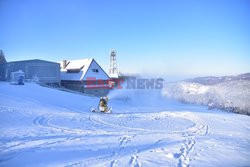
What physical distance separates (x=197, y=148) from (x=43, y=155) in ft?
17.7

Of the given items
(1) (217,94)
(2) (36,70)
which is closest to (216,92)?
(1) (217,94)

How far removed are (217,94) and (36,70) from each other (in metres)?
33.8

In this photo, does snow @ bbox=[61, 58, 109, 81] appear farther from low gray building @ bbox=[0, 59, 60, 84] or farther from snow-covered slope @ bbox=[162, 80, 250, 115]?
snow-covered slope @ bbox=[162, 80, 250, 115]

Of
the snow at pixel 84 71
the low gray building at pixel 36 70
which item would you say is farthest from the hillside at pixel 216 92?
the low gray building at pixel 36 70

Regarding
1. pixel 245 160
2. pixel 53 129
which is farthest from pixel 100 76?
pixel 245 160

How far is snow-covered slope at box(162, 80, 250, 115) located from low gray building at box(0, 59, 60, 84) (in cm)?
2376

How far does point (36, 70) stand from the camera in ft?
85.6

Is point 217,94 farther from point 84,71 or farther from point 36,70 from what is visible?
point 36,70

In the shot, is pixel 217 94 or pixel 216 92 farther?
pixel 216 92

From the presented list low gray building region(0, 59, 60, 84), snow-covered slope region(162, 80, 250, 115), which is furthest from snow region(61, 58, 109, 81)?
snow-covered slope region(162, 80, 250, 115)

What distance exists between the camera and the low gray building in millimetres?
25516

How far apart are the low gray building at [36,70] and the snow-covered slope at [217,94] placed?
78.0 feet

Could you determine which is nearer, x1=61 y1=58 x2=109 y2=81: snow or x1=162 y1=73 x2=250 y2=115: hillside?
x1=162 y1=73 x2=250 y2=115: hillside

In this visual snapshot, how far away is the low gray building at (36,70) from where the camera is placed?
1005 inches
